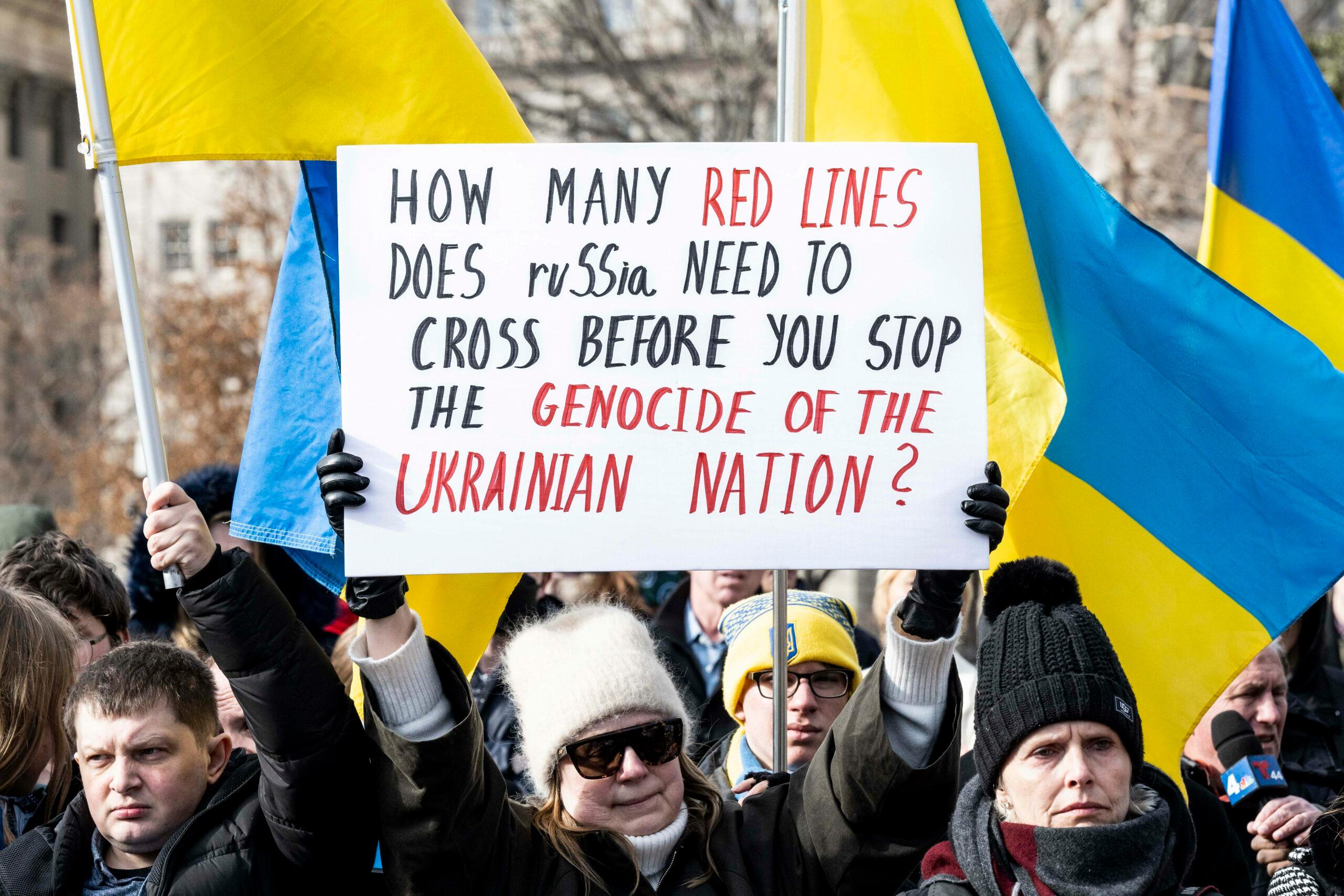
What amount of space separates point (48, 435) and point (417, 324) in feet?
104

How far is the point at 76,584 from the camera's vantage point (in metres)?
4.48

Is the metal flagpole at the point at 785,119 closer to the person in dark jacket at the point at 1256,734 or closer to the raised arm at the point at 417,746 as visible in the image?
the raised arm at the point at 417,746

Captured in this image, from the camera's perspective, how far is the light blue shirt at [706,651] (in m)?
5.53

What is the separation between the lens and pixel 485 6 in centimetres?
1956

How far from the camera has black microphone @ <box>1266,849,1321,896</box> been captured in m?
→ 3.10

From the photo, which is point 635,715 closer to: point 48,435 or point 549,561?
point 549,561

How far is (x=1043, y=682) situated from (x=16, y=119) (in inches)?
2054

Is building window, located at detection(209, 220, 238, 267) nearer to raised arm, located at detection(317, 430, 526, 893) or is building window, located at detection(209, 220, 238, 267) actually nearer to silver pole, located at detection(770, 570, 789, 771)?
silver pole, located at detection(770, 570, 789, 771)

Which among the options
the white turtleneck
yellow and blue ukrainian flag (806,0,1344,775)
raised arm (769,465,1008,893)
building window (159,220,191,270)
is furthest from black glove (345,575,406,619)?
building window (159,220,191,270)

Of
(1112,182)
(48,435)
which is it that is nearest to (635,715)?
(1112,182)

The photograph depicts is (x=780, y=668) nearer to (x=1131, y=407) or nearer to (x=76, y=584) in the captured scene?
(x=1131, y=407)

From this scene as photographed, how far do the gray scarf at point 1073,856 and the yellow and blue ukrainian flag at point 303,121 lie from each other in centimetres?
166

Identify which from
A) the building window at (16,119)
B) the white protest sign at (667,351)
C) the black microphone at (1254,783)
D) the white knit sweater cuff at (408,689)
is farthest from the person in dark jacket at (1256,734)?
the building window at (16,119)

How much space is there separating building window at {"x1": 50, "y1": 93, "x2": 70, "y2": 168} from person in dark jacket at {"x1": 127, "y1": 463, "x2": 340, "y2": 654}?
160ft
